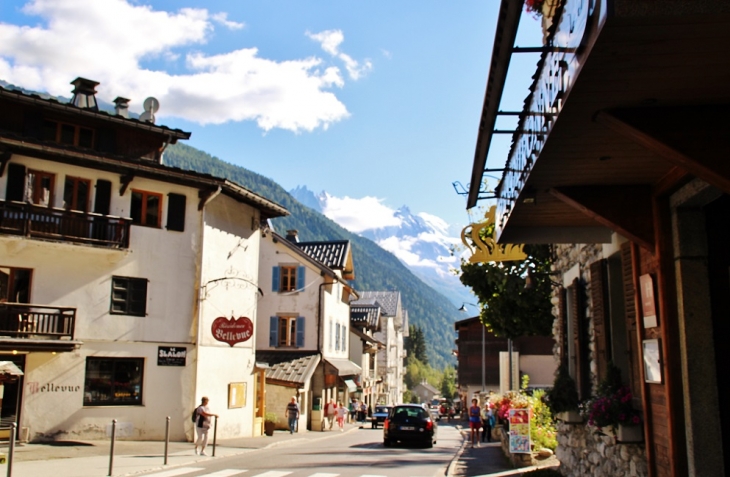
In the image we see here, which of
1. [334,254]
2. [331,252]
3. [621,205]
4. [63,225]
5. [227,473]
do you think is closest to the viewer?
[621,205]

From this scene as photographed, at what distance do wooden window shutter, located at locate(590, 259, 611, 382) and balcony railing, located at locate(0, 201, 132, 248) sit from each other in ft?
53.9

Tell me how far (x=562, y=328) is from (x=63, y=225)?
1544 cm

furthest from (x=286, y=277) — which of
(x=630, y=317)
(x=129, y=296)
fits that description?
(x=630, y=317)

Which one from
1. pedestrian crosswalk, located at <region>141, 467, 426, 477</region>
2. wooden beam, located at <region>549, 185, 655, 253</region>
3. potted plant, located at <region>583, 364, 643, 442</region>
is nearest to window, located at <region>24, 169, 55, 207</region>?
pedestrian crosswalk, located at <region>141, 467, 426, 477</region>

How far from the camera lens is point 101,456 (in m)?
17.8

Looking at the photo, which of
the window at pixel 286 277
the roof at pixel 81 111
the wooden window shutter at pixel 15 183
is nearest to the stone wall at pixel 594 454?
the wooden window shutter at pixel 15 183

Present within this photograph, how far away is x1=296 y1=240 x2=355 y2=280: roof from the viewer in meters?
44.3

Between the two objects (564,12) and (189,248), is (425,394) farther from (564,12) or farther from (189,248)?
(564,12)

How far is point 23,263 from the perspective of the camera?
21.4 metres

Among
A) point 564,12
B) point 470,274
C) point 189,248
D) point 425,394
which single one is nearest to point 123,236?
point 189,248

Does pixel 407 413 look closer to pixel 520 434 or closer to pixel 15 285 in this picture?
pixel 520 434

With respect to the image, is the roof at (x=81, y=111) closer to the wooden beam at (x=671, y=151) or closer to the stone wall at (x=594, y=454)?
the stone wall at (x=594, y=454)

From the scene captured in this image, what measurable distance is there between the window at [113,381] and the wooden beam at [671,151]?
20386 mm

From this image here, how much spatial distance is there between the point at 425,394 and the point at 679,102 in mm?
159754
